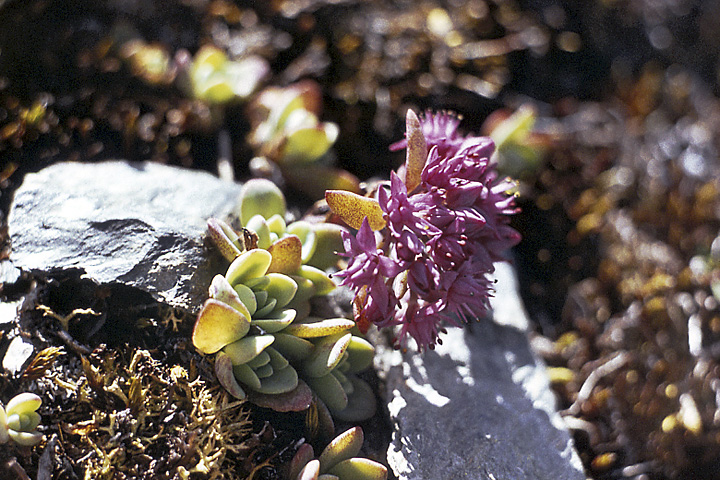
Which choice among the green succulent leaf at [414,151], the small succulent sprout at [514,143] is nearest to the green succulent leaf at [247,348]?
the green succulent leaf at [414,151]

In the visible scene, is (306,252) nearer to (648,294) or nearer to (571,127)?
(648,294)

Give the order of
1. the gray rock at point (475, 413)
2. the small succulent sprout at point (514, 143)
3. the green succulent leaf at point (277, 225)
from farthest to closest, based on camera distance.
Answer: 1. the small succulent sprout at point (514, 143)
2. the green succulent leaf at point (277, 225)
3. the gray rock at point (475, 413)

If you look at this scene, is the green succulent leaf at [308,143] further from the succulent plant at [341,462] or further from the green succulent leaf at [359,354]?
the succulent plant at [341,462]

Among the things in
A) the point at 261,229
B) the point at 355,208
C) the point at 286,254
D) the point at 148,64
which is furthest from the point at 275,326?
the point at 148,64

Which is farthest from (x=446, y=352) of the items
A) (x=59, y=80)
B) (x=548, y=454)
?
(x=59, y=80)

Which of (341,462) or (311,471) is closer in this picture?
(311,471)

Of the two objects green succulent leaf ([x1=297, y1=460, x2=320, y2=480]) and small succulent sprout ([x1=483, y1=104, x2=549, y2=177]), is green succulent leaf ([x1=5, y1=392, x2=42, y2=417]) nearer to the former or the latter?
green succulent leaf ([x1=297, y1=460, x2=320, y2=480])

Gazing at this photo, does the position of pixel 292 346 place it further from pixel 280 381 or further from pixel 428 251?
pixel 428 251
